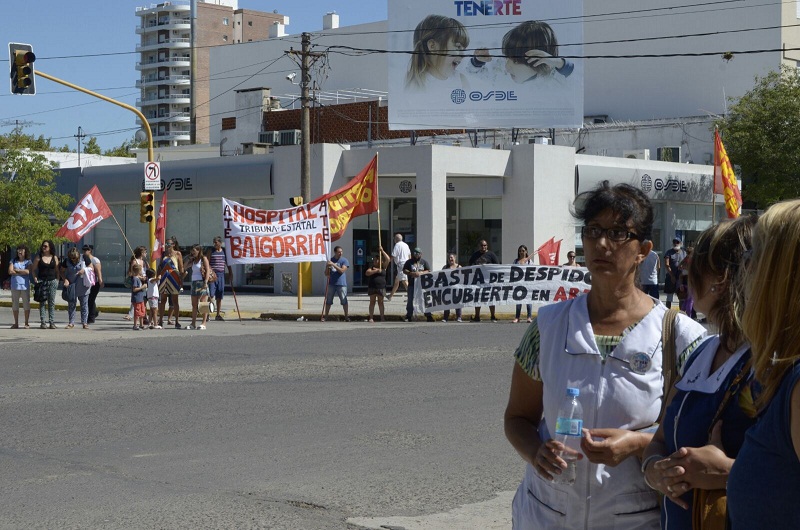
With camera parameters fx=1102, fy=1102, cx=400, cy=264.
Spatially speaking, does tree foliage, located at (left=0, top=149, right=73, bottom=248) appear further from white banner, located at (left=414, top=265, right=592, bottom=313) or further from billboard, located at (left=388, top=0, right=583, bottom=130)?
white banner, located at (left=414, top=265, right=592, bottom=313)

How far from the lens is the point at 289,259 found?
25.3 metres

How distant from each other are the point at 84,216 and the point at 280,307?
218 inches

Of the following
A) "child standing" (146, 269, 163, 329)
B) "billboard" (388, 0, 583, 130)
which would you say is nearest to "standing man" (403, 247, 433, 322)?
"child standing" (146, 269, 163, 329)

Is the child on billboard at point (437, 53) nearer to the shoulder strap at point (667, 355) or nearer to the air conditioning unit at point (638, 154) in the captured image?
the air conditioning unit at point (638, 154)

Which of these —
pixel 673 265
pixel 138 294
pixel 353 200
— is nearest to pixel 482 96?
pixel 673 265

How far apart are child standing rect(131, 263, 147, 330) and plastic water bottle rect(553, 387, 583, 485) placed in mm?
19241

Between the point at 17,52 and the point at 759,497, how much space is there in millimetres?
24340

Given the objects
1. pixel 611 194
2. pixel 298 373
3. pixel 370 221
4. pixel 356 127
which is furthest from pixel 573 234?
pixel 611 194

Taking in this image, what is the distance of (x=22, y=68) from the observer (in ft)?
79.7

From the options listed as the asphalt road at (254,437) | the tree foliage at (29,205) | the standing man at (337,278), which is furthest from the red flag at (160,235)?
the tree foliage at (29,205)

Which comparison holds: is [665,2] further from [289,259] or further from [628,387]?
[628,387]

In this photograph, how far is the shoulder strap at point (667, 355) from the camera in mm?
3441

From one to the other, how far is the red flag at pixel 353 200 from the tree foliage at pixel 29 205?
15.5 meters

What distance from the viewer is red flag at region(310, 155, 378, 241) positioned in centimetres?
2638
